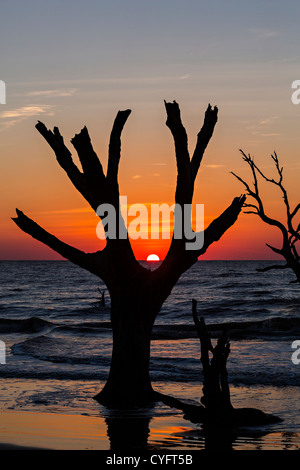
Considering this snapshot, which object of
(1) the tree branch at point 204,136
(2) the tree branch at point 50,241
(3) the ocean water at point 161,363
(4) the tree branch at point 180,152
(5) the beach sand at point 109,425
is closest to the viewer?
(5) the beach sand at point 109,425

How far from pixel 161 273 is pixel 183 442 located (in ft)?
10.5

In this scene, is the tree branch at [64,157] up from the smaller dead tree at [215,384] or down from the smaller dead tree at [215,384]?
up

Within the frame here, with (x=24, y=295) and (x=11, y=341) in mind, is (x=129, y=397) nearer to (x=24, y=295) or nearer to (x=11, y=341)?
(x=11, y=341)

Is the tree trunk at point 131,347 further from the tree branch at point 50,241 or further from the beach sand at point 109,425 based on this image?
the tree branch at point 50,241

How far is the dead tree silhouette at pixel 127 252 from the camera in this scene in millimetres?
10305

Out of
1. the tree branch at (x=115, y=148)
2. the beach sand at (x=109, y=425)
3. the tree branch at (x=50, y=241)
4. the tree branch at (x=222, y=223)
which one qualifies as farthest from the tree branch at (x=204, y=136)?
the beach sand at (x=109, y=425)

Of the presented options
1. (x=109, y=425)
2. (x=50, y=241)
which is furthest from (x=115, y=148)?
(x=109, y=425)

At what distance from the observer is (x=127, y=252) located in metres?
10.4

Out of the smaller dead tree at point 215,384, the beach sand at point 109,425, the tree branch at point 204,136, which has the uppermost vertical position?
the tree branch at point 204,136

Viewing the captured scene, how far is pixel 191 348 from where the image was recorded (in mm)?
22812

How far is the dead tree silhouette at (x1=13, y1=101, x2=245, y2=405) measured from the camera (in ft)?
33.8

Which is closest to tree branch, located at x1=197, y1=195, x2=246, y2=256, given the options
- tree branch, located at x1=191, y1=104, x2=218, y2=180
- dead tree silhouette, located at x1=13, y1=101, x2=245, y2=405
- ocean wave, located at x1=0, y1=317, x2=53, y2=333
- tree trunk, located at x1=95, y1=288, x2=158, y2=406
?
dead tree silhouette, located at x1=13, y1=101, x2=245, y2=405

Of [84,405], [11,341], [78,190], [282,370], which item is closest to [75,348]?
[11,341]
